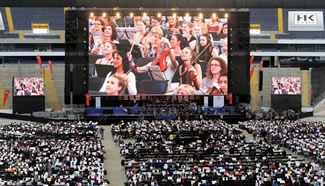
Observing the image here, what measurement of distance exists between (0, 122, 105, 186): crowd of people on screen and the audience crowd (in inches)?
480

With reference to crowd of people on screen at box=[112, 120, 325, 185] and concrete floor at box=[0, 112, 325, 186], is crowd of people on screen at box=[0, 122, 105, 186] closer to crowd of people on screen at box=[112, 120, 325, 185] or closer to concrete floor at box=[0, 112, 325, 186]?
concrete floor at box=[0, 112, 325, 186]

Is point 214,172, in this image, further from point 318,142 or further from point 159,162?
point 318,142

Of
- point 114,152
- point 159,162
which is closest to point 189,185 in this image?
point 159,162

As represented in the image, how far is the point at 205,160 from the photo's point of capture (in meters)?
28.1

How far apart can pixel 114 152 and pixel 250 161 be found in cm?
1052

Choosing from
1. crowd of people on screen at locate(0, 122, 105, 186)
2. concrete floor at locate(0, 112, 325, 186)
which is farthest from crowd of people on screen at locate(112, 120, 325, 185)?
crowd of people on screen at locate(0, 122, 105, 186)

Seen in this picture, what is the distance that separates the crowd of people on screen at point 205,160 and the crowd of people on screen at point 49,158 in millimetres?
1944

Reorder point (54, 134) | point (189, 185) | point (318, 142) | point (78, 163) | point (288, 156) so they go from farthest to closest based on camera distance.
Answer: point (54, 134) → point (318, 142) → point (288, 156) → point (78, 163) → point (189, 185)

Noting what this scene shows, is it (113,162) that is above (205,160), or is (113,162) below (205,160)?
below

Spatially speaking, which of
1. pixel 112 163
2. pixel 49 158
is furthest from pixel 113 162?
pixel 49 158

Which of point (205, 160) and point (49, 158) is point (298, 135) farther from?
point (49, 158)

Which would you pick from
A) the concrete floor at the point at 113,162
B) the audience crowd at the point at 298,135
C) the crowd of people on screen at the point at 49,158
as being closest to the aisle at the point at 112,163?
the concrete floor at the point at 113,162

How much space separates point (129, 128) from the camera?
39781mm

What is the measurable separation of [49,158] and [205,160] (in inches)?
326
